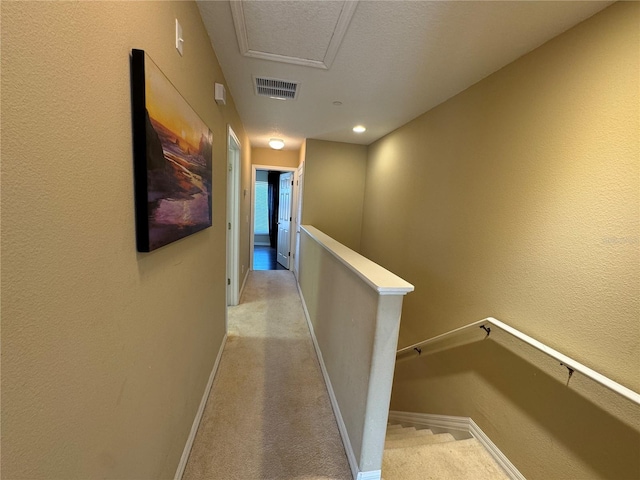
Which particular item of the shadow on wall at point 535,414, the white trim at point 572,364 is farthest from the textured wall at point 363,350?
the shadow on wall at point 535,414

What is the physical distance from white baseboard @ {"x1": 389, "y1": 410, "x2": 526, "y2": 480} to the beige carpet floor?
1018 mm

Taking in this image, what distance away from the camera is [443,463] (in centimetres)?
153

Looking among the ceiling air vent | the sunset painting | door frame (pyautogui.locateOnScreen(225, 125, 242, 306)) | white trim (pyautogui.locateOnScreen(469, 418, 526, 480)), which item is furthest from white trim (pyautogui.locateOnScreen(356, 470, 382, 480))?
the ceiling air vent

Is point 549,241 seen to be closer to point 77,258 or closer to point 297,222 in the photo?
point 77,258

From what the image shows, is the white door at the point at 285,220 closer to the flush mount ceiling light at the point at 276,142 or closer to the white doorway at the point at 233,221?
the flush mount ceiling light at the point at 276,142

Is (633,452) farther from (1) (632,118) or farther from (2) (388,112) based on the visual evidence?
(2) (388,112)

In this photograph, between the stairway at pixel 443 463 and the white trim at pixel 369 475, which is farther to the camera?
the stairway at pixel 443 463

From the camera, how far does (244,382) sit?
203cm

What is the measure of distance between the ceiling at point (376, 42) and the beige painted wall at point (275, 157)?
2.31 metres

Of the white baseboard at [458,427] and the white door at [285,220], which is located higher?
the white door at [285,220]

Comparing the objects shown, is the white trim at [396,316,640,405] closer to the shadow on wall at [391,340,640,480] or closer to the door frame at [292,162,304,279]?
the shadow on wall at [391,340,640,480]

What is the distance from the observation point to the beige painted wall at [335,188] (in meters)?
4.00

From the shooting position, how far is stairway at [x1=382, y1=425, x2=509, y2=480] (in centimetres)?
146

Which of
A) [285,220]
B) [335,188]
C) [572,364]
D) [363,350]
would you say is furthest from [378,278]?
[285,220]
